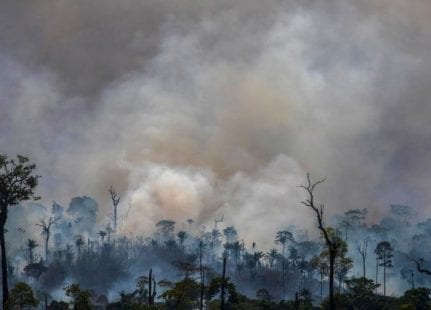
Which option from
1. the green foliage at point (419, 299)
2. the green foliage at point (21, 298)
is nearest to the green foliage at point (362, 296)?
the green foliage at point (419, 299)

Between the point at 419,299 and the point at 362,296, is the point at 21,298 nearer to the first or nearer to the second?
the point at 419,299

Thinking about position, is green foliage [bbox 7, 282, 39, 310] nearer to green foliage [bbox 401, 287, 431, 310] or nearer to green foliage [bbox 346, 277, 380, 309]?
green foliage [bbox 401, 287, 431, 310]

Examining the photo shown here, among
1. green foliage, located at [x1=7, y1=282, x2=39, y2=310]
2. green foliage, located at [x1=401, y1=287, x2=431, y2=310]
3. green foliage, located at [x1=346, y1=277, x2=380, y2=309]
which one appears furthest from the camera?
green foliage, located at [x1=346, y1=277, x2=380, y2=309]

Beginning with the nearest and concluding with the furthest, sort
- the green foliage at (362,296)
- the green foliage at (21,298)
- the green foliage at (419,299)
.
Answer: the green foliage at (21,298)
the green foliage at (419,299)
the green foliage at (362,296)

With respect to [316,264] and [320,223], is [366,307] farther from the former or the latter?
[320,223]

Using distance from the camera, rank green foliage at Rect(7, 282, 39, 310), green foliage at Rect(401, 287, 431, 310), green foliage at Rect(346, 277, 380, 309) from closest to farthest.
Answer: green foliage at Rect(7, 282, 39, 310) → green foliage at Rect(401, 287, 431, 310) → green foliage at Rect(346, 277, 380, 309)

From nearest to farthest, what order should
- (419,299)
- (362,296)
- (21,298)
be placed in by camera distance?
(21,298) → (419,299) → (362,296)

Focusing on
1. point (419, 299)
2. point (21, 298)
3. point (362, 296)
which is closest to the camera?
point (21, 298)

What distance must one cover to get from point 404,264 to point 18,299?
170606 millimetres

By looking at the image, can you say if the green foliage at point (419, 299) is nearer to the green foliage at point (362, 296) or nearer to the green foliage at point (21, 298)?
the green foliage at point (362, 296)

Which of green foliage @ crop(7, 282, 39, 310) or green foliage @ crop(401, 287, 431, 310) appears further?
green foliage @ crop(401, 287, 431, 310)

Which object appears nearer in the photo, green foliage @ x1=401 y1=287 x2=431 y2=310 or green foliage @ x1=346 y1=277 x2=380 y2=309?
green foliage @ x1=401 y1=287 x2=431 y2=310

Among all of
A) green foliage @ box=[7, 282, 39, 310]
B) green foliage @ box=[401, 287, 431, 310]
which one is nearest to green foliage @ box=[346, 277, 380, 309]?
green foliage @ box=[401, 287, 431, 310]

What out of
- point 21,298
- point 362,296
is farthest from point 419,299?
point 21,298
